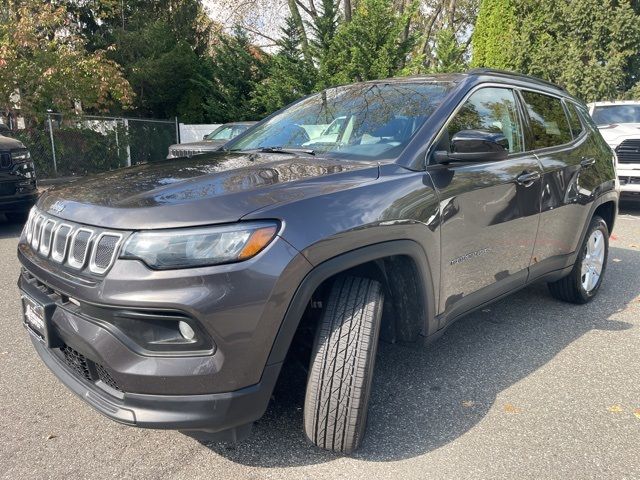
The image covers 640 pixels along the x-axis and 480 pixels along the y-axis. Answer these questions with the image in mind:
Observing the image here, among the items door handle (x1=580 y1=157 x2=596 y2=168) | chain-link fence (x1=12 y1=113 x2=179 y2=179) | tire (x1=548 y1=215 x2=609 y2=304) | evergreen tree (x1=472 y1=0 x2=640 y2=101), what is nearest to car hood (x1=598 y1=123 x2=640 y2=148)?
tire (x1=548 y1=215 x2=609 y2=304)

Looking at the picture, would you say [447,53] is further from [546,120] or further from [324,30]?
[546,120]

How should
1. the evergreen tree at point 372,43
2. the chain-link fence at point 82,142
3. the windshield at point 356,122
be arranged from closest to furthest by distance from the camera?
the windshield at point 356,122 < the chain-link fence at point 82,142 < the evergreen tree at point 372,43


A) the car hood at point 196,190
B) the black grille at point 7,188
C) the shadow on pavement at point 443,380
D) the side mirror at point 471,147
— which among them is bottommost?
the shadow on pavement at point 443,380

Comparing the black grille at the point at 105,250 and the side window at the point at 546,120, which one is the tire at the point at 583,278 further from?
the black grille at the point at 105,250

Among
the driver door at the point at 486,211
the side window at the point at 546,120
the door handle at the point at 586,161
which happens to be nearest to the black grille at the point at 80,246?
the driver door at the point at 486,211

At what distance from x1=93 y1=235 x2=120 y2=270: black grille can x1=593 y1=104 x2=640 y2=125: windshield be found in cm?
1038

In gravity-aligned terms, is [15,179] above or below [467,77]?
below

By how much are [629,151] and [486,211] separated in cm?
737

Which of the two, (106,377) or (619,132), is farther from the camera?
(619,132)

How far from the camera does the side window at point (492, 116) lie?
2.97 m

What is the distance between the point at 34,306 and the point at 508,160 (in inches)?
105

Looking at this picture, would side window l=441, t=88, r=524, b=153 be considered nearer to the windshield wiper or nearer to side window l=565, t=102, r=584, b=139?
the windshield wiper

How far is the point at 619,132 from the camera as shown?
9180mm

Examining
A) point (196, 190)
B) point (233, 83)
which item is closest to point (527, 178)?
point (196, 190)
